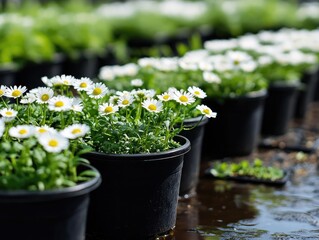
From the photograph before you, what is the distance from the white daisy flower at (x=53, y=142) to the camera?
3.42 meters

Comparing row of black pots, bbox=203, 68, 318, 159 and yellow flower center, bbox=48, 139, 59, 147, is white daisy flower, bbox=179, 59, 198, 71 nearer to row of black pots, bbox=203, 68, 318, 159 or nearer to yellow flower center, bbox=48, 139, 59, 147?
row of black pots, bbox=203, 68, 318, 159

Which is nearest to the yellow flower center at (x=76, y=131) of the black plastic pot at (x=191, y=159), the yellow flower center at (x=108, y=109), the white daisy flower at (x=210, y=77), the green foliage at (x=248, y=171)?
the yellow flower center at (x=108, y=109)

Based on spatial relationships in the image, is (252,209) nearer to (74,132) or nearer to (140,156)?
(140,156)

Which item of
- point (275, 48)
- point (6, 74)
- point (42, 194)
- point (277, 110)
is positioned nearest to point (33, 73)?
→ point (6, 74)

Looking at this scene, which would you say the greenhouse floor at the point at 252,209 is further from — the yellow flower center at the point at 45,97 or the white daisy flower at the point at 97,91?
the yellow flower center at the point at 45,97

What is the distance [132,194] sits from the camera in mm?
4031

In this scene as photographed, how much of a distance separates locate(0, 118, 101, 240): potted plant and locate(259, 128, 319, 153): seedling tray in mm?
3743

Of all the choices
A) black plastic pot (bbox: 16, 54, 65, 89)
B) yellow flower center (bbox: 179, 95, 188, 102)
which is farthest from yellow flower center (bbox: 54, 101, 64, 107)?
black plastic pot (bbox: 16, 54, 65, 89)

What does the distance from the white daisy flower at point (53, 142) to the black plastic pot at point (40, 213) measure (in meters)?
0.21

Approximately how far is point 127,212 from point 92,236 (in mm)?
304

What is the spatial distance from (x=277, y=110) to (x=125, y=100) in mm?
3516

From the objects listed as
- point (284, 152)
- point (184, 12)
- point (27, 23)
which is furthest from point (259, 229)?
point (184, 12)

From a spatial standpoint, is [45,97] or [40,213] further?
[45,97]

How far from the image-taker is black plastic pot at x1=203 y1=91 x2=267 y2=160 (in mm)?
6297
